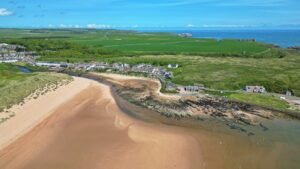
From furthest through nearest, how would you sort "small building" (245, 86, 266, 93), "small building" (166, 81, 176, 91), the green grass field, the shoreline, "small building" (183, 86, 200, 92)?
"small building" (166, 81, 176, 91), "small building" (183, 86, 200, 92), "small building" (245, 86, 266, 93), the green grass field, the shoreline

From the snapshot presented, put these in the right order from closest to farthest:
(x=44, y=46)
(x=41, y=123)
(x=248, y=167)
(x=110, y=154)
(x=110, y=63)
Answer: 1. (x=248, y=167)
2. (x=110, y=154)
3. (x=41, y=123)
4. (x=110, y=63)
5. (x=44, y=46)

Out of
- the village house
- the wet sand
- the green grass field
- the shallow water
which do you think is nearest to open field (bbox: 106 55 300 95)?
the village house

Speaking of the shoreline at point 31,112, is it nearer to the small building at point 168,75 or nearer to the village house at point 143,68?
the small building at point 168,75

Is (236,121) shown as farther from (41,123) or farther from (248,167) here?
(41,123)

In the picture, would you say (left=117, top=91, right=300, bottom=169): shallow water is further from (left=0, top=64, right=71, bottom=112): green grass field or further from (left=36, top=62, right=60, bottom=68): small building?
(left=36, top=62, right=60, bottom=68): small building

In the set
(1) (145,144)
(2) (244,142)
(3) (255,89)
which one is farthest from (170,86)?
(1) (145,144)

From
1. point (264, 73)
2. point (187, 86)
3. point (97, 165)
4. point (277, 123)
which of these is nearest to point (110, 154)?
point (97, 165)
